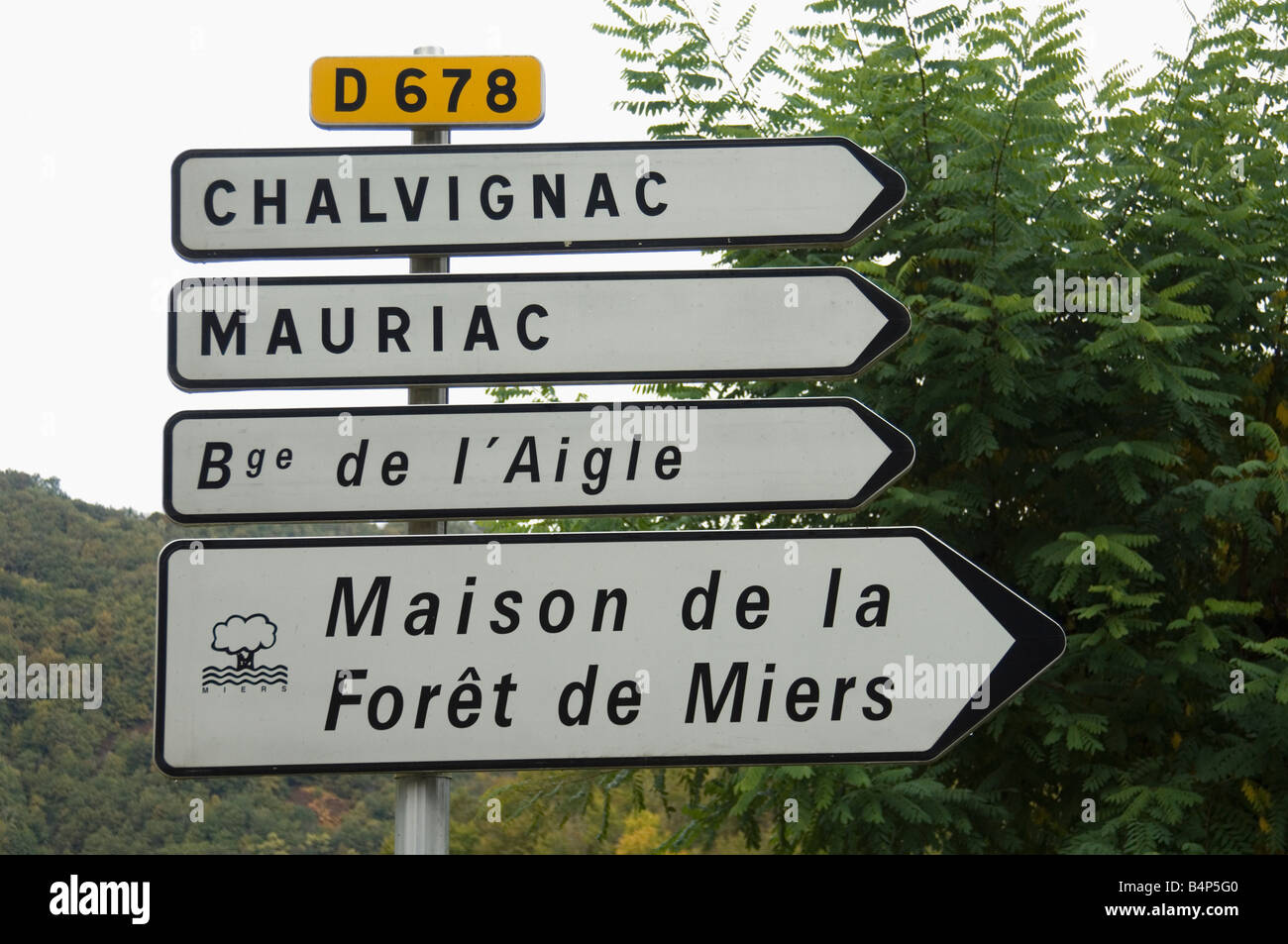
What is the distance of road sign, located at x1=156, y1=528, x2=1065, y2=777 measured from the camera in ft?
8.38

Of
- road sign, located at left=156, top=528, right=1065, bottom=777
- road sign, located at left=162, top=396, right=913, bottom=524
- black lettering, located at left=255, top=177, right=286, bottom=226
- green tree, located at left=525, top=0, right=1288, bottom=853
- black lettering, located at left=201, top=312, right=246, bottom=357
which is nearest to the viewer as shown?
road sign, located at left=156, top=528, right=1065, bottom=777

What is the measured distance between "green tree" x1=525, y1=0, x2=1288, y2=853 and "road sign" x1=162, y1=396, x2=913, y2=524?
1695 mm

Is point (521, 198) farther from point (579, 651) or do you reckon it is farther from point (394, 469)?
point (579, 651)

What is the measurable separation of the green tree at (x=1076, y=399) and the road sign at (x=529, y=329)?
1.63m

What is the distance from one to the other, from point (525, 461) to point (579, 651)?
47 centimetres

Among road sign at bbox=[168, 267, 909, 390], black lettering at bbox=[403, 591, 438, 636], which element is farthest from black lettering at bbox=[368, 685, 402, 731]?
road sign at bbox=[168, 267, 909, 390]

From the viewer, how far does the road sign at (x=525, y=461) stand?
270 cm

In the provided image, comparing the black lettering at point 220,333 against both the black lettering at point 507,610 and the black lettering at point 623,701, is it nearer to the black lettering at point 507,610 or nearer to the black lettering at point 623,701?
the black lettering at point 507,610

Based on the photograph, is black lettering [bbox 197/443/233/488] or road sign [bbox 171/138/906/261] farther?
road sign [bbox 171/138/906/261]

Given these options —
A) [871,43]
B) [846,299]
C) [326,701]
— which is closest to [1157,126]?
[871,43]

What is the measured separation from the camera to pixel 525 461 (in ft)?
8.92

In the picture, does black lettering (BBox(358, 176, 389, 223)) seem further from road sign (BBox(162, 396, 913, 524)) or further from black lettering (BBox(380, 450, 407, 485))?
black lettering (BBox(380, 450, 407, 485))

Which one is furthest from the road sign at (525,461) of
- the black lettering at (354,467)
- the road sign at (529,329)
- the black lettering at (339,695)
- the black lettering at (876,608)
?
the black lettering at (339,695)

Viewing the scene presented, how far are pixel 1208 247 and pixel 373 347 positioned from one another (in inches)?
139
